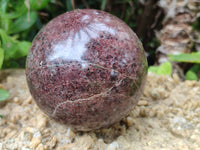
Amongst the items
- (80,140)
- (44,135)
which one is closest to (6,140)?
(44,135)

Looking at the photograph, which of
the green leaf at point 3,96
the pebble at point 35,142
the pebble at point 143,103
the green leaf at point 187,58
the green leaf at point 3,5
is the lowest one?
the pebble at point 35,142

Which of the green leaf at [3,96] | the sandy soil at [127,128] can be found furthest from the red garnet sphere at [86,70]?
the green leaf at [3,96]

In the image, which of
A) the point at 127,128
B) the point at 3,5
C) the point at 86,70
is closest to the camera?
the point at 86,70

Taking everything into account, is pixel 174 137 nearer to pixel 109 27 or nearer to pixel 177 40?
pixel 109 27

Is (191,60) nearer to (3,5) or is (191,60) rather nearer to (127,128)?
(127,128)

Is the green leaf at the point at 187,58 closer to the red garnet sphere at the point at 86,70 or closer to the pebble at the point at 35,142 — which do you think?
the red garnet sphere at the point at 86,70

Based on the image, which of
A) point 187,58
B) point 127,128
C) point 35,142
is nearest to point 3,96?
point 35,142

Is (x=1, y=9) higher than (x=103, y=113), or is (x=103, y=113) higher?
(x=1, y=9)
